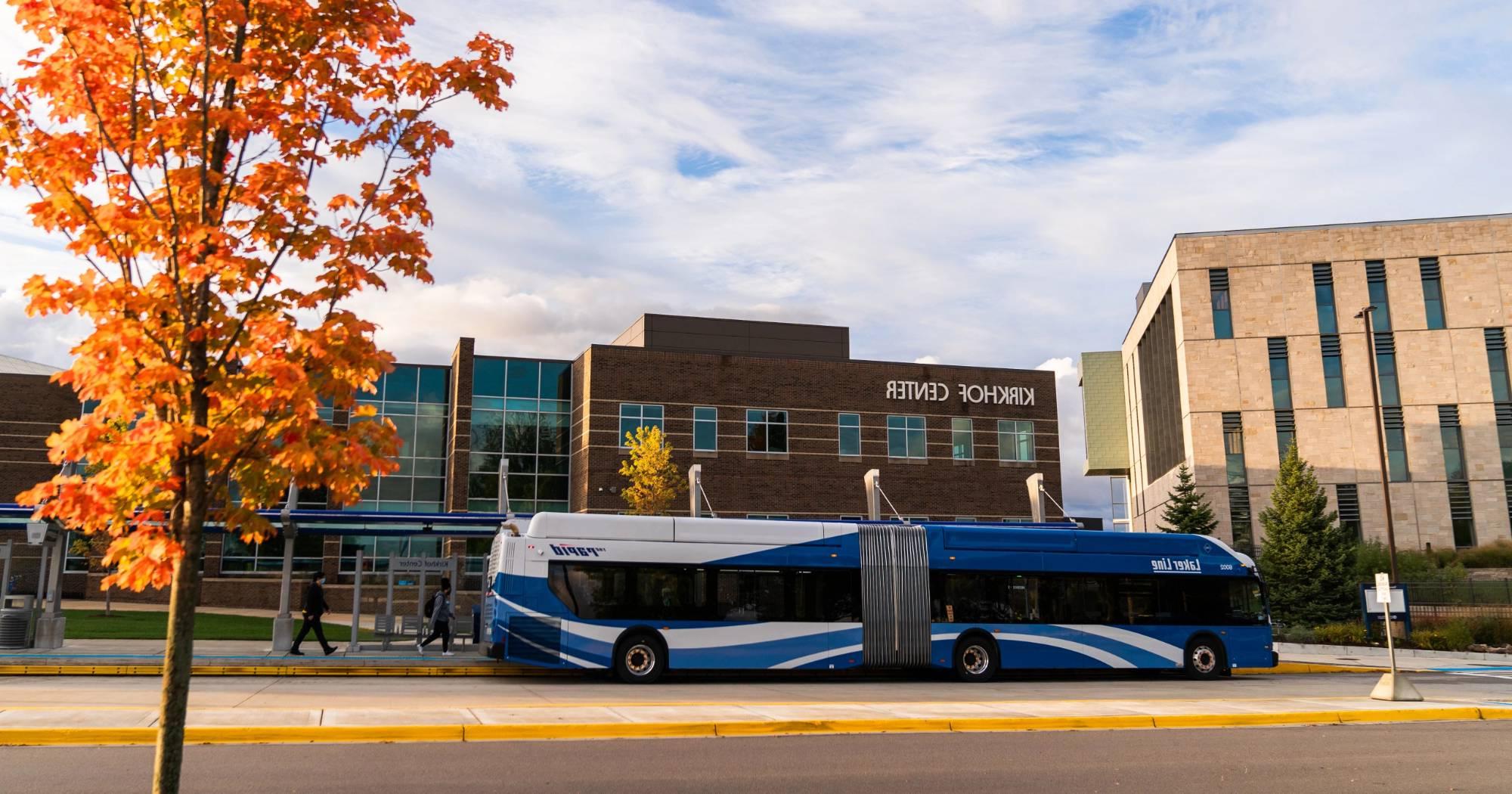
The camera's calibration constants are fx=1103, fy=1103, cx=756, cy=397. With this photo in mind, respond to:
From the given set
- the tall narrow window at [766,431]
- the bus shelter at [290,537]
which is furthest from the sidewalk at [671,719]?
the tall narrow window at [766,431]

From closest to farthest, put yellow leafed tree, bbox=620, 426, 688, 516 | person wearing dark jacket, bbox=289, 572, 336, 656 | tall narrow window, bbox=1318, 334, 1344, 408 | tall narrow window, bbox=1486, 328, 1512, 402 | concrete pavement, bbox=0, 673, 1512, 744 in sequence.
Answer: concrete pavement, bbox=0, 673, 1512, 744
person wearing dark jacket, bbox=289, 572, 336, 656
yellow leafed tree, bbox=620, 426, 688, 516
tall narrow window, bbox=1486, 328, 1512, 402
tall narrow window, bbox=1318, 334, 1344, 408

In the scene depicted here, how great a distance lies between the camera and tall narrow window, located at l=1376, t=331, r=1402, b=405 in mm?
56881

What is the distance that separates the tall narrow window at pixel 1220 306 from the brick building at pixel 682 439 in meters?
14.7

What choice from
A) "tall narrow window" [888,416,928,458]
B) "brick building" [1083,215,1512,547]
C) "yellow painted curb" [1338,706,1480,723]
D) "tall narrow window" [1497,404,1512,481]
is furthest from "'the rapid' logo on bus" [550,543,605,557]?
"tall narrow window" [1497,404,1512,481]

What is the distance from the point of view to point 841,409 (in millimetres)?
49375

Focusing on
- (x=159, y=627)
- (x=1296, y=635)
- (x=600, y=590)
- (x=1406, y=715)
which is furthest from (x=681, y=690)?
(x=1296, y=635)

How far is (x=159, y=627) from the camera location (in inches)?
1206

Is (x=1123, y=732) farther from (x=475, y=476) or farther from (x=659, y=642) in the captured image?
(x=475, y=476)

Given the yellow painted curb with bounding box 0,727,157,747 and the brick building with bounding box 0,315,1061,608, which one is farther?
the brick building with bounding box 0,315,1061,608

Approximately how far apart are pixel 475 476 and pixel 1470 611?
121 ft

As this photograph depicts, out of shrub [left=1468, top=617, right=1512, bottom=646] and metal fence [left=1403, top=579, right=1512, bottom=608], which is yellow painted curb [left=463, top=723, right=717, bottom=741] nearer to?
shrub [left=1468, top=617, right=1512, bottom=646]

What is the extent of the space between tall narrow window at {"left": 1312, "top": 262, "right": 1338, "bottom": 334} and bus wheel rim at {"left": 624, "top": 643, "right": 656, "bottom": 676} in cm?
5008

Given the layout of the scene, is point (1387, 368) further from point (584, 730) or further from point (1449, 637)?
point (584, 730)

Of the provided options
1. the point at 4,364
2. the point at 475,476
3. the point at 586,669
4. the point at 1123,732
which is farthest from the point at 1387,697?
the point at 4,364
